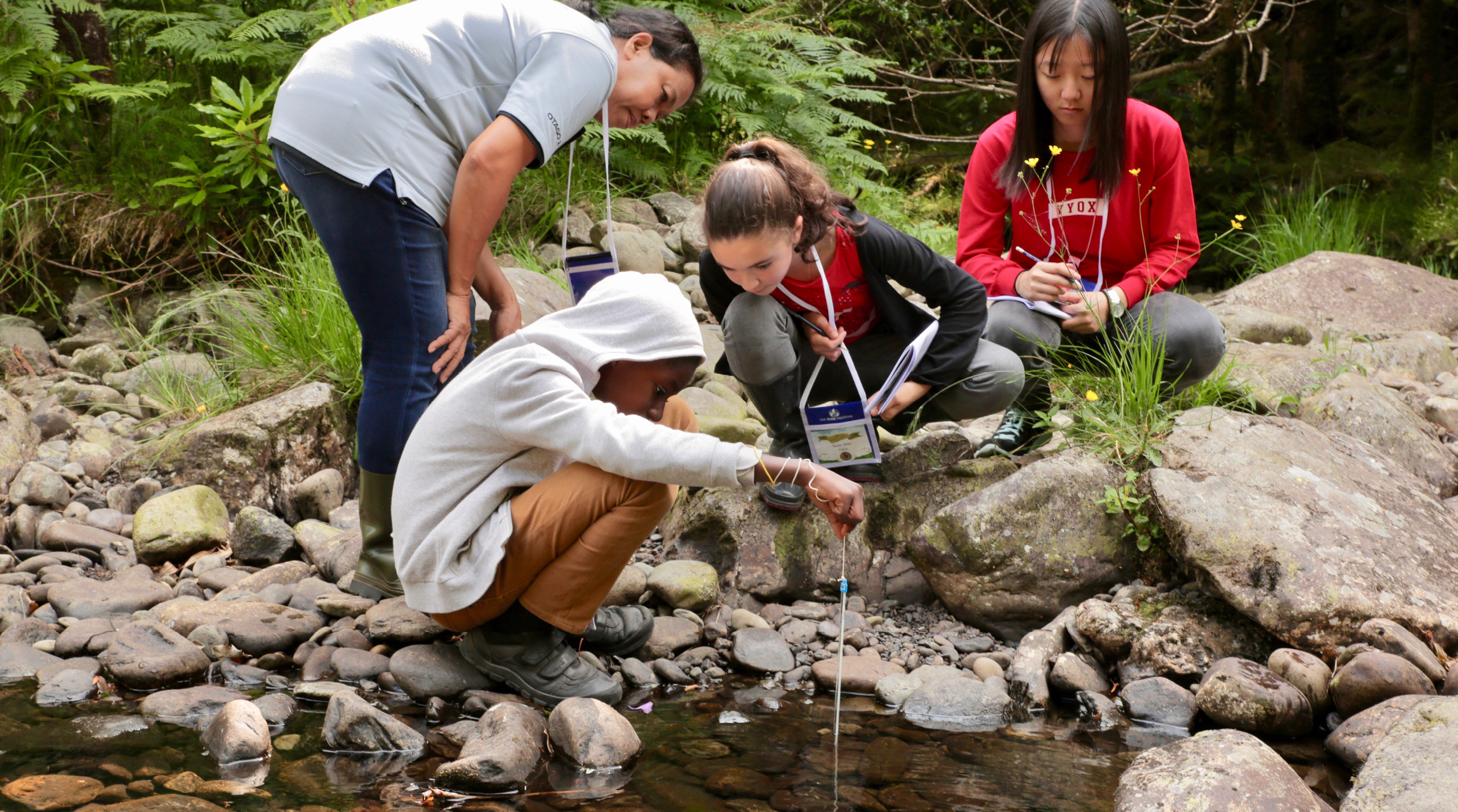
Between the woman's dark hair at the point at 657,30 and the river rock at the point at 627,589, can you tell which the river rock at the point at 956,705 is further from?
the woman's dark hair at the point at 657,30

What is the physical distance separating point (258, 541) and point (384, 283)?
1.15 m

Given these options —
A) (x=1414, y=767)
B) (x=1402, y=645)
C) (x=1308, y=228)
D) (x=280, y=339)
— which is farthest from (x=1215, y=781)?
(x=1308, y=228)

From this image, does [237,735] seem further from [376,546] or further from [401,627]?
[376,546]

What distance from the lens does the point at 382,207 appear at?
7.80 feet

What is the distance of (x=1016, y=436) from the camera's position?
326 centimetres

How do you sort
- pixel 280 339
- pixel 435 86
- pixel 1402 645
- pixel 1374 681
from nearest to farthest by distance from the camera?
pixel 1374 681
pixel 1402 645
pixel 435 86
pixel 280 339

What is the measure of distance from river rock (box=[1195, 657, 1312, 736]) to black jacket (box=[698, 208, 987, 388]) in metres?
1.06

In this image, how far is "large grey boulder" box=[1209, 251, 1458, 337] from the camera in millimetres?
5273

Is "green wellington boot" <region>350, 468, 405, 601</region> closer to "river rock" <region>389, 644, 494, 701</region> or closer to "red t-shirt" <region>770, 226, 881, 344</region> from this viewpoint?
"river rock" <region>389, 644, 494, 701</region>

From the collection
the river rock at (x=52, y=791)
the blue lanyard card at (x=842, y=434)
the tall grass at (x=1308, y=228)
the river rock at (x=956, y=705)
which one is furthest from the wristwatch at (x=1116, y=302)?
the tall grass at (x=1308, y=228)

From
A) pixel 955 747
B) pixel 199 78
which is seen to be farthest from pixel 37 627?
pixel 199 78

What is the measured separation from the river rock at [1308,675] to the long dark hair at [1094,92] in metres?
1.39

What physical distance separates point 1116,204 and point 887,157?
4.85 meters

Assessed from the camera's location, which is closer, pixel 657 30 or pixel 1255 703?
pixel 1255 703
